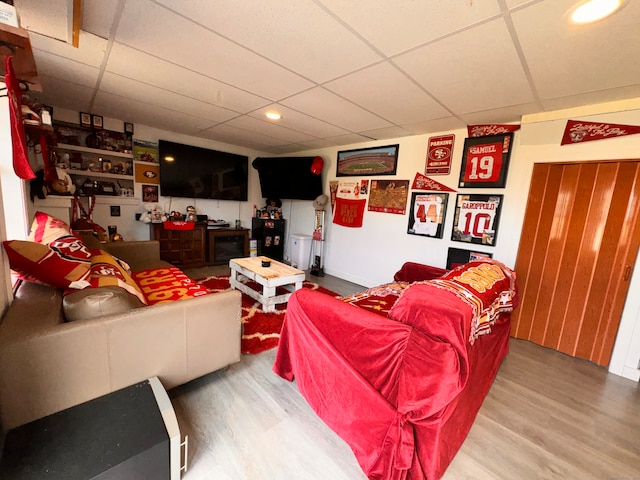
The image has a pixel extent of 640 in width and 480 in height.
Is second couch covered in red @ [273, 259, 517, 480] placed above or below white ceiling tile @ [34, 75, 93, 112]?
below

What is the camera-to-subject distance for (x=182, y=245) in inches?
161

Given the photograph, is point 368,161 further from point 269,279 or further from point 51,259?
point 51,259

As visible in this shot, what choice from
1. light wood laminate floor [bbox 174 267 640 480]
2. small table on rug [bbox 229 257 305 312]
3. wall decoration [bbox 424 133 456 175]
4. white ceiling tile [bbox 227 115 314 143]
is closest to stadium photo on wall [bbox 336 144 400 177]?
wall decoration [bbox 424 133 456 175]

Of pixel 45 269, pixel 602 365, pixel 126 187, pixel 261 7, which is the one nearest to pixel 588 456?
pixel 602 365

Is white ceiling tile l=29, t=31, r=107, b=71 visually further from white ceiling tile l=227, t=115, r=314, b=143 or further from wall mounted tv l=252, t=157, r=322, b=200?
wall mounted tv l=252, t=157, r=322, b=200

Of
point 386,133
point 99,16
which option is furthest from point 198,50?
point 386,133

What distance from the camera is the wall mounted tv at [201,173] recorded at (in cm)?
402

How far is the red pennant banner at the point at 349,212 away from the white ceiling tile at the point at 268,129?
1.13 m

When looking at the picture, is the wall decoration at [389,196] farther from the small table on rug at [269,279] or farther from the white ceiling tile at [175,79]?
the white ceiling tile at [175,79]

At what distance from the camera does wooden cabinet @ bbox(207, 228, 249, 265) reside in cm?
440

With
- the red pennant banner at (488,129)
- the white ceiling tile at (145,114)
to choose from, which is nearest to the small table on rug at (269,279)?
the white ceiling tile at (145,114)

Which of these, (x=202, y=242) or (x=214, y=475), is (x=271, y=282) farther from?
(x=202, y=242)

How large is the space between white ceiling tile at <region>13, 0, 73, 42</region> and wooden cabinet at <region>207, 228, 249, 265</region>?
3071 millimetres

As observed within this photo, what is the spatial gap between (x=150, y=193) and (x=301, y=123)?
106 inches
